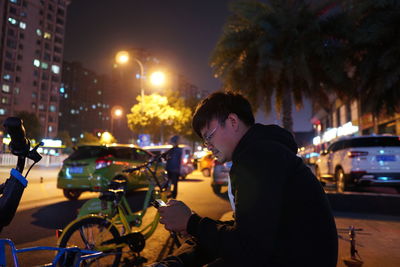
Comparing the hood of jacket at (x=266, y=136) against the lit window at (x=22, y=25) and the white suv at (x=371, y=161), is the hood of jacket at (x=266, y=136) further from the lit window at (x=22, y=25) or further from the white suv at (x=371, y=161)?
the lit window at (x=22, y=25)

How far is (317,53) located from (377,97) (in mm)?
3746

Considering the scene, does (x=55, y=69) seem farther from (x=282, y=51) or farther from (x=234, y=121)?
(x=234, y=121)

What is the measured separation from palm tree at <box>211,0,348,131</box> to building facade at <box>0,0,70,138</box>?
75.2 meters

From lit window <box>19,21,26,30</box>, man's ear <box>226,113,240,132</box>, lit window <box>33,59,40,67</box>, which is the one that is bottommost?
man's ear <box>226,113,240,132</box>

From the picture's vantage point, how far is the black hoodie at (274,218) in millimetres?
1273

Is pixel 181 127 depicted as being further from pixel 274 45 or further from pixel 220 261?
pixel 220 261

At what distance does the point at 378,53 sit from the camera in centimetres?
1342

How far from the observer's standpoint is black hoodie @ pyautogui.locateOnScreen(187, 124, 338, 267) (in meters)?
1.27

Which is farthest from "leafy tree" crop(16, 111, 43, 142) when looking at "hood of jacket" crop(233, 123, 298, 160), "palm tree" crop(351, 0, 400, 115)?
"hood of jacket" crop(233, 123, 298, 160)

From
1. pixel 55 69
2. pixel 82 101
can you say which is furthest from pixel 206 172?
pixel 82 101

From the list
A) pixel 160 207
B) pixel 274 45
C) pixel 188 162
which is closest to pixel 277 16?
pixel 274 45

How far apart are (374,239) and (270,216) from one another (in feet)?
16.5

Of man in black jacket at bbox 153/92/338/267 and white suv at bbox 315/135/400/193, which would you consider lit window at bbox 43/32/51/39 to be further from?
man in black jacket at bbox 153/92/338/267

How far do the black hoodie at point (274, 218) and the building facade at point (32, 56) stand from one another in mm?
85500
